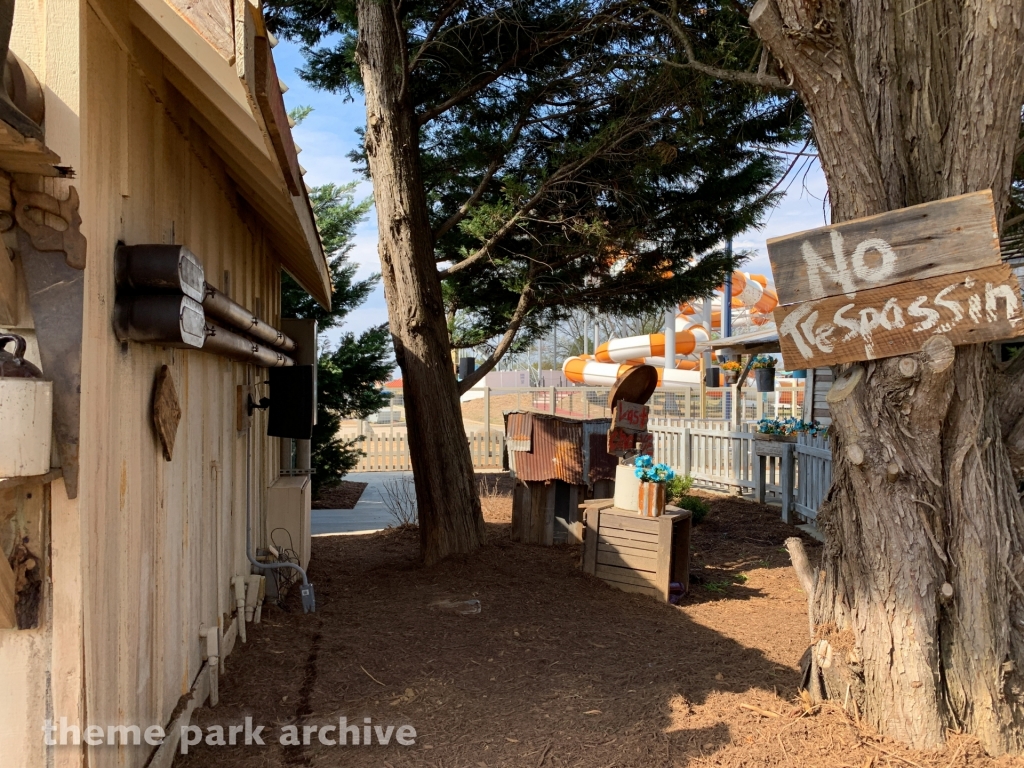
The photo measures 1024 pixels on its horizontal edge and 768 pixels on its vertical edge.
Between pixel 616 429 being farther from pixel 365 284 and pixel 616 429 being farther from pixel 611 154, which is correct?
pixel 365 284

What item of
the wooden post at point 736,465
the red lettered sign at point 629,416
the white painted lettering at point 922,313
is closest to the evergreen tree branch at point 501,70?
the red lettered sign at point 629,416

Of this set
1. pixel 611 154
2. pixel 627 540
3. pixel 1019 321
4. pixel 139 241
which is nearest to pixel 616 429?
pixel 627 540

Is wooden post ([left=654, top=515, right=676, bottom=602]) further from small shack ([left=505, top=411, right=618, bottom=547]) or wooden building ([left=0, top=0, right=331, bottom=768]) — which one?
wooden building ([left=0, top=0, right=331, bottom=768])

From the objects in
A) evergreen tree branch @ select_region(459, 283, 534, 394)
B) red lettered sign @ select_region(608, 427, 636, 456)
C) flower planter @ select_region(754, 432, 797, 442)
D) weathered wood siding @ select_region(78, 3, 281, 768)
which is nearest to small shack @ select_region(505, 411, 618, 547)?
evergreen tree branch @ select_region(459, 283, 534, 394)

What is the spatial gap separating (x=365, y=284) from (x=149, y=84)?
995cm

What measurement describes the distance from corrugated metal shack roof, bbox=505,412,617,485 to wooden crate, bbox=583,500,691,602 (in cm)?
155

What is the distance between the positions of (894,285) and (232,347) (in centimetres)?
327

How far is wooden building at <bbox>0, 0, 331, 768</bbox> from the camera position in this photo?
232 cm

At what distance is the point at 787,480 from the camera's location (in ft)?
35.9

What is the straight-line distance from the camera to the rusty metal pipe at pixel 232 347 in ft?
12.9

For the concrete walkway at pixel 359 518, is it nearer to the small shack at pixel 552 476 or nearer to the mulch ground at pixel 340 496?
the mulch ground at pixel 340 496

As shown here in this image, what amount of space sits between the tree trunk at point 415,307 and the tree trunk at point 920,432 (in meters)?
4.38

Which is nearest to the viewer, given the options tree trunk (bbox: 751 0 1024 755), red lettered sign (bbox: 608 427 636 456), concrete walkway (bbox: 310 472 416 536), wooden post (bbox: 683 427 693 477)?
tree trunk (bbox: 751 0 1024 755)

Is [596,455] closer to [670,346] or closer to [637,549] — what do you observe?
[637,549]
